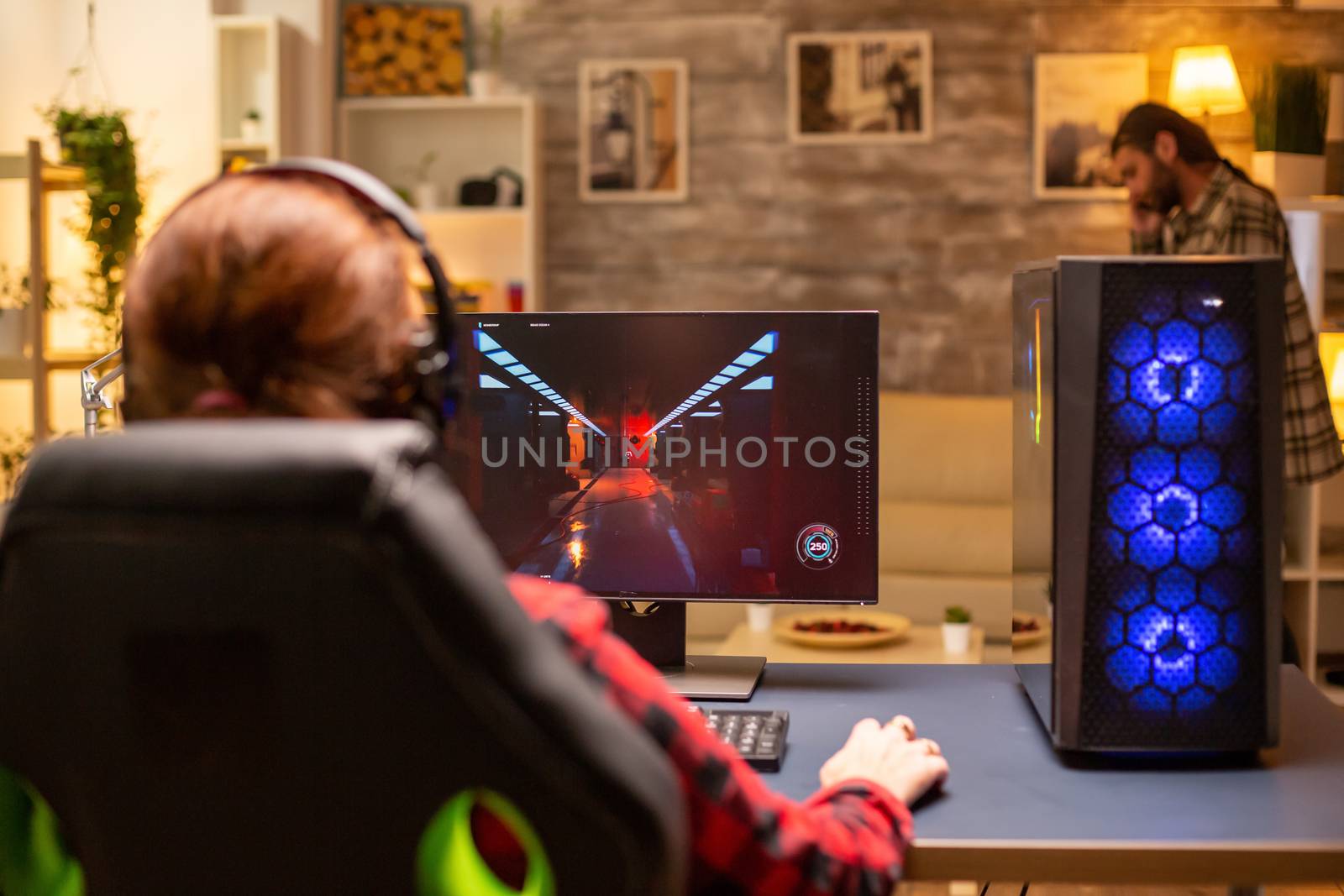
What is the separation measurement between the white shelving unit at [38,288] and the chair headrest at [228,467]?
2.90 meters

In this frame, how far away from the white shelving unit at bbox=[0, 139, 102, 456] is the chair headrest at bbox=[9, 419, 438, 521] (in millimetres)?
2896

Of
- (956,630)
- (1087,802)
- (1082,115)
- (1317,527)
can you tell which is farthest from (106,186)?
(1317,527)

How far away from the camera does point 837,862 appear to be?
2.81 feet

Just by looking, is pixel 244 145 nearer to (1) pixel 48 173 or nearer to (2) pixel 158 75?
(2) pixel 158 75

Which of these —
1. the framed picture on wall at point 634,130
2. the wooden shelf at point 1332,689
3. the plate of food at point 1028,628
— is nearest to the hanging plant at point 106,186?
the framed picture on wall at point 634,130

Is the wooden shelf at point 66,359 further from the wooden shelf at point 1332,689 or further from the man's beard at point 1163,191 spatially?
the wooden shelf at point 1332,689

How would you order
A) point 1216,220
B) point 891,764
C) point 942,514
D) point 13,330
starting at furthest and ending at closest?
point 942,514
point 13,330
point 1216,220
point 891,764

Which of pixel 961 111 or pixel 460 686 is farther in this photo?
pixel 961 111

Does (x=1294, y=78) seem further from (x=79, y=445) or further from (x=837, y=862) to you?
(x=79, y=445)

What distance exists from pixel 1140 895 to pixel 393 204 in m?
2.85

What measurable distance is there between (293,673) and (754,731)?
27.5 inches

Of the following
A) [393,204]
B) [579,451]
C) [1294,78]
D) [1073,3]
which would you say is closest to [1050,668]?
[579,451]

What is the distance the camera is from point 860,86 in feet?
14.1

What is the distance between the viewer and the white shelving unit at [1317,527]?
3613 mm
